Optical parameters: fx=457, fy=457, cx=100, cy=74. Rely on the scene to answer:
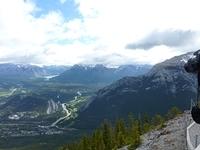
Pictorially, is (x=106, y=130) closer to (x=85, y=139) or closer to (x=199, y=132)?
(x=85, y=139)

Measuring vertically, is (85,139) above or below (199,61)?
below

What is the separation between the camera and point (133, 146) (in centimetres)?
6319

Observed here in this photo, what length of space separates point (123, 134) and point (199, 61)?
350 ft

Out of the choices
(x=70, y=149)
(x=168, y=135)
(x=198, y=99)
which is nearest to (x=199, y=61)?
(x=198, y=99)

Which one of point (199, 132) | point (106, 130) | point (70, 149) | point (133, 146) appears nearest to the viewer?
point (199, 132)

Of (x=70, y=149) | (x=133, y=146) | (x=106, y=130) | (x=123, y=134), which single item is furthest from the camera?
(x=70, y=149)

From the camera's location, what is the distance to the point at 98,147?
385ft

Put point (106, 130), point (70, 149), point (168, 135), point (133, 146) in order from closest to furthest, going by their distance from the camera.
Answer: point (168, 135)
point (133, 146)
point (106, 130)
point (70, 149)

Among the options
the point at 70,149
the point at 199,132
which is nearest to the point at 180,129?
the point at 199,132

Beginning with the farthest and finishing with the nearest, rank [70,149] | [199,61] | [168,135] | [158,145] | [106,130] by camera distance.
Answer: [70,149]
[106,130]
[168,135]
[158,145]
[199,61]

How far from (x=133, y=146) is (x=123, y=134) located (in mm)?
52582

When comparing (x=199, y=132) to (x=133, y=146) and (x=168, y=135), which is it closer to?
(x=168, y=135)

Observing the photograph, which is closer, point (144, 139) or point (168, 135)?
point (168, 135)

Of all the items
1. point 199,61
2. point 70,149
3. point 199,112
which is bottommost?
point 70,149
